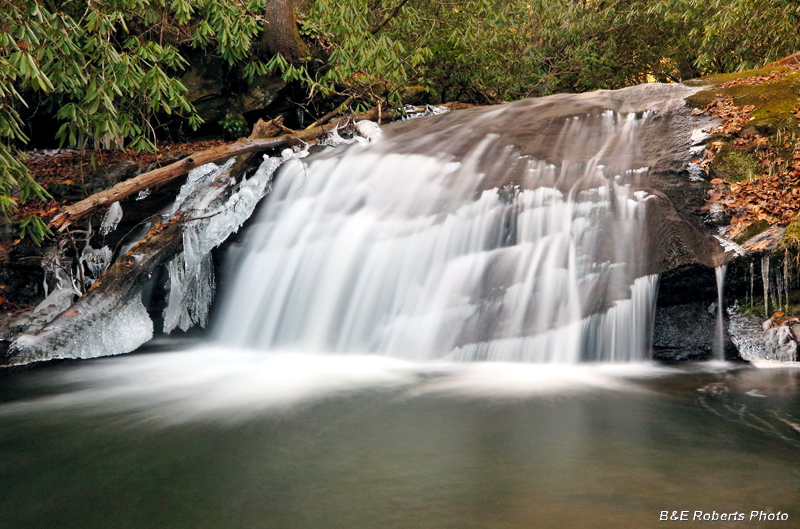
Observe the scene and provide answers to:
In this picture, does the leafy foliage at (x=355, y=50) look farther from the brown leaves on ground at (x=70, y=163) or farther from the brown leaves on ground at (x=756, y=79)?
the brown leaves on ground at (x=756, y=79)

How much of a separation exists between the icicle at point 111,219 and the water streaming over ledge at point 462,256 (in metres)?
1.63

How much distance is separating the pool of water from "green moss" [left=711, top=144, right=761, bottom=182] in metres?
1.98

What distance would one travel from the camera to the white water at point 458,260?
206 inches

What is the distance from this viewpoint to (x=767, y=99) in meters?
6.64

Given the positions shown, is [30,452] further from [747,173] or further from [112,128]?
[747,173]

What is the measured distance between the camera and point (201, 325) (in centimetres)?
679

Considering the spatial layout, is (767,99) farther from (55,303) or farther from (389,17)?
(55,303)

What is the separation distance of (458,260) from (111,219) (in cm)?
419

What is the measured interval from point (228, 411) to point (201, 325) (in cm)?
289

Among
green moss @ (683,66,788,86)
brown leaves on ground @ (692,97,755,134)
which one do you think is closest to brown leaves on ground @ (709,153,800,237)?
brown leaves on ground @ (692,97,755,134)

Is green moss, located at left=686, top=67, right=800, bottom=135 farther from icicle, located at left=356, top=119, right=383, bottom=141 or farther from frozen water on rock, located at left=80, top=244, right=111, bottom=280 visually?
frozen water on rock, located at left=80, top=244, right=111, bottom=280

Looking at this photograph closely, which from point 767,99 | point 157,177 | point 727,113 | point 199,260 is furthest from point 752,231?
point 157,177

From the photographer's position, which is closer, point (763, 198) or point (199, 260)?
point (763, 198)

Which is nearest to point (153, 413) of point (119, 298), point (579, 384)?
point (119, 298)
